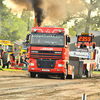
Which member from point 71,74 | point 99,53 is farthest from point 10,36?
point 71,74

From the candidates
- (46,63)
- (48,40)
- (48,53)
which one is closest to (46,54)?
(48,53)

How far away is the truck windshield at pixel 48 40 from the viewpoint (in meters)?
19.1

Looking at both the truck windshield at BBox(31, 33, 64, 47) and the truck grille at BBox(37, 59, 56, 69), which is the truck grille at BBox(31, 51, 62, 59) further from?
the truck windshield at BBox(31, 33, 64, 47)

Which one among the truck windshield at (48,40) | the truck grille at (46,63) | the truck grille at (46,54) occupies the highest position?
the truck windshield at (48,40)

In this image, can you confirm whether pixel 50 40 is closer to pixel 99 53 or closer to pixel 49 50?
pixel 49 50

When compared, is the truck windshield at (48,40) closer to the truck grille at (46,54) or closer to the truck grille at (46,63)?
the truck grille at (46,54)

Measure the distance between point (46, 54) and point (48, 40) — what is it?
2.75 ft

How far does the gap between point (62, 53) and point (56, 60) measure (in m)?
0.56

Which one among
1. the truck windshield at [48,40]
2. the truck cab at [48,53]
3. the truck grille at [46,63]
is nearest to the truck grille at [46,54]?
the truck cab at [48,53]

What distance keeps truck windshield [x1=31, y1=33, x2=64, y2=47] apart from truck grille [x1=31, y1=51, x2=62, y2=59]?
1.54 ft

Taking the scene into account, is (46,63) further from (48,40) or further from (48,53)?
(48,40)

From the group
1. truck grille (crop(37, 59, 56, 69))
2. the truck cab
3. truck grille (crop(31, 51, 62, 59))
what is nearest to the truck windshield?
the truck cab

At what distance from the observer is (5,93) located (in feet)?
38.9

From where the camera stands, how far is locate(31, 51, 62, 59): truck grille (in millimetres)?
18984
